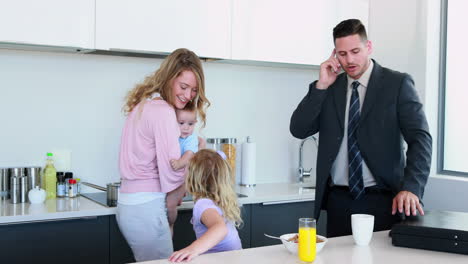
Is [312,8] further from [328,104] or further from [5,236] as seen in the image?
[5,236]

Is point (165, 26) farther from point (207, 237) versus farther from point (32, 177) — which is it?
point (207, 237)

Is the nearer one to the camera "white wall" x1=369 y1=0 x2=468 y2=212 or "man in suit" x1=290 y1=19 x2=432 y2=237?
"man in suit" x1=290 y1=19 x2=432 y2=237

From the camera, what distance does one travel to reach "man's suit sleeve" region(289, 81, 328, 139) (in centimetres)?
238

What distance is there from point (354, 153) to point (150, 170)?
884mm

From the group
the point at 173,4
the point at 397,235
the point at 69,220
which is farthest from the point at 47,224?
the point at 397,235

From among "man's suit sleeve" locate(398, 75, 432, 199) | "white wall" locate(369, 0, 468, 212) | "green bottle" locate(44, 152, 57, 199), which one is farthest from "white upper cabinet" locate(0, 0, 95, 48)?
"white wall" locate(369, 0, 468, 212)

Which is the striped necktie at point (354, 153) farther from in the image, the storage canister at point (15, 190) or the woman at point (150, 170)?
the storage canister at point (15, 190)

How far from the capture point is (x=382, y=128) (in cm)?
234

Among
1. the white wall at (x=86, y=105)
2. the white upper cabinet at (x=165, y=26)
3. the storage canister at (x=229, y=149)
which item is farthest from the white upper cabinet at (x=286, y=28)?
the storage canister at (x=229, y=149)

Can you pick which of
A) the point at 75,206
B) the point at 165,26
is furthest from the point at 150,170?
the point at 165,26

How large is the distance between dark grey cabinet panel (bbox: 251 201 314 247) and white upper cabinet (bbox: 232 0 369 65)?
0.87 m

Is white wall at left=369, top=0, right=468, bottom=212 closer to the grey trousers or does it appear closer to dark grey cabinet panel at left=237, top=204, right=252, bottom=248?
dark grey cabinet panel at left=237, top=204, right=252, bottom=248

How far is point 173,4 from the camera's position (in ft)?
9.31

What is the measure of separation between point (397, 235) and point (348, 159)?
1.76 feet
